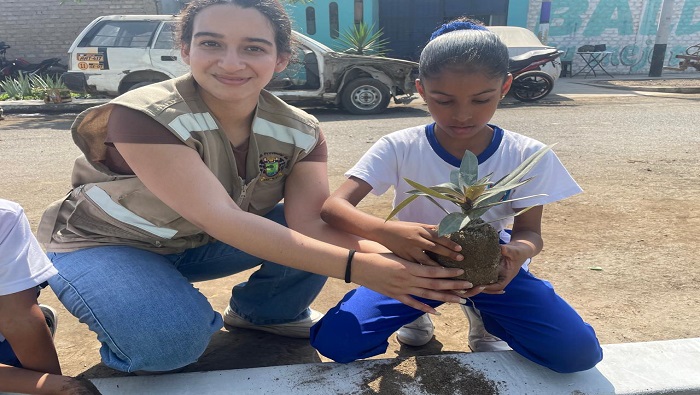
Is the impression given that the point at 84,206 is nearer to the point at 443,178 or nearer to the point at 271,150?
the point at 271,150

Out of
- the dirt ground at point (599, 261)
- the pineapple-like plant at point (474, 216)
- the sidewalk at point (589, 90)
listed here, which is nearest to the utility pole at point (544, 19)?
the sidewalk at point (589, 90)

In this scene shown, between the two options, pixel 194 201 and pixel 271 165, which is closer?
pixel 194 201

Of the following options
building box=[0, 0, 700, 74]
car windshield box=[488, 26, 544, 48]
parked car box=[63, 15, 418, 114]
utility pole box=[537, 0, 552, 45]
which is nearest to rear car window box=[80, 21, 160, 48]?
parked car box=[63, 15, 418, 114]

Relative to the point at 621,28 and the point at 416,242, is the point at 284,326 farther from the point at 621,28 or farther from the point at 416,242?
the point at 621,28

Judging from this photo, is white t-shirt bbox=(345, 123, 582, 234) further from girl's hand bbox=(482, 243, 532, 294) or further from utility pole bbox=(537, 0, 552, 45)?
utility pole bbox=(537, 0, 552, 45)

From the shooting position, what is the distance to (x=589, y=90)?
39.2 feet

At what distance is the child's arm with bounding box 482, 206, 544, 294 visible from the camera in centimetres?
160

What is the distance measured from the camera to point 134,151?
1.61m

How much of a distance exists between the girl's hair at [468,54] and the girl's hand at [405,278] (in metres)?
0.67

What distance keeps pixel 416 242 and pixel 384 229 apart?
130 mm

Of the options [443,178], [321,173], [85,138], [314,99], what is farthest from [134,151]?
[314,99]

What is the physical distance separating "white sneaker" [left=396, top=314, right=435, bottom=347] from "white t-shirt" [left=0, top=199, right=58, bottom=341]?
4.26 ft

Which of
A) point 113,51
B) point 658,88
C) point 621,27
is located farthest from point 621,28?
point 113,51

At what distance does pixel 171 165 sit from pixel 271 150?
40cm
